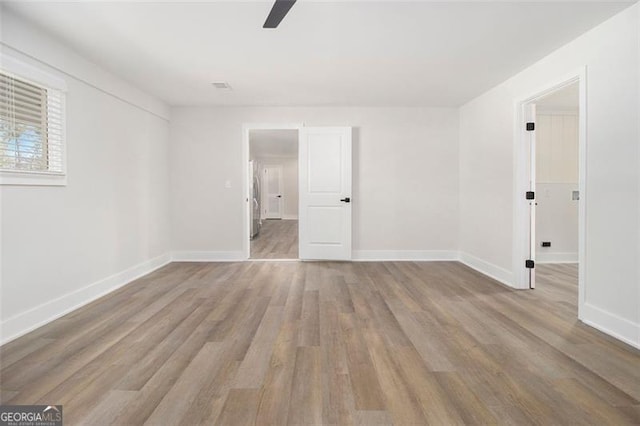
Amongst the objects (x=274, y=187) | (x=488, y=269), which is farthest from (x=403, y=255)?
(x=274, y=187)

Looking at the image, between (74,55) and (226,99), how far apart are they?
6.38 ft

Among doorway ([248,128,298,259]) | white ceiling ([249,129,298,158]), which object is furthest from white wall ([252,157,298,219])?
white ceiling ([249,129,298,158])

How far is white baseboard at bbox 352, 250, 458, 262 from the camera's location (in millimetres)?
5363

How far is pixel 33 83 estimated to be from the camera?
2.71 metres

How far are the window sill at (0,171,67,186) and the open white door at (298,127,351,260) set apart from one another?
3.08 m

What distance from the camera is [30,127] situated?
269cm

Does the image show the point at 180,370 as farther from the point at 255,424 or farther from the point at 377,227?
the point at 377,227

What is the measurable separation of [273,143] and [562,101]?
6.88 m

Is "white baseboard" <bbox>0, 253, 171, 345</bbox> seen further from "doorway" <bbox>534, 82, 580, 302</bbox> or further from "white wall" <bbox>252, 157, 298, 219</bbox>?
"white wall" <bbox>252, 157, 298, 219</bbox>

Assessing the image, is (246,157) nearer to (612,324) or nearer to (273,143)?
(273,143)

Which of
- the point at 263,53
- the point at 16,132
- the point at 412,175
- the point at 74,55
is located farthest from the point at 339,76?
the point at 16,132

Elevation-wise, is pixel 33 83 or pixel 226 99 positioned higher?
pixel 226 99

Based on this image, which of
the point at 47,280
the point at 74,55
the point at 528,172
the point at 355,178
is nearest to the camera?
the point at 47,280

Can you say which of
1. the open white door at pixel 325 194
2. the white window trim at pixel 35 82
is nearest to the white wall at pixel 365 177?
the open white door at pixel 325 194
